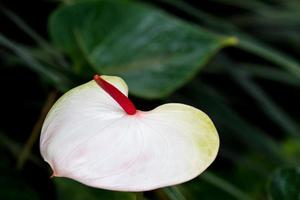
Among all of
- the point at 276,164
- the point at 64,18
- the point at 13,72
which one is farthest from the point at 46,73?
the point at 276,164

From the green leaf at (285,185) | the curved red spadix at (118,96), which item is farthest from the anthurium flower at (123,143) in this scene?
the green leaf at (285,185)

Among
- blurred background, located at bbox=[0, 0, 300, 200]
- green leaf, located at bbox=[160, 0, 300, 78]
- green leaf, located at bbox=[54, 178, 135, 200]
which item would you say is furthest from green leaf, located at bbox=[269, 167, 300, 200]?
green leaf, located at bbox=[160, 0, 300, 78]

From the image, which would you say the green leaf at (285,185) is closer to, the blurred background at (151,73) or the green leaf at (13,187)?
the blurred background at (151,73)

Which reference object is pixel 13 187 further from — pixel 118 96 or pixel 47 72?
pixel 118 96

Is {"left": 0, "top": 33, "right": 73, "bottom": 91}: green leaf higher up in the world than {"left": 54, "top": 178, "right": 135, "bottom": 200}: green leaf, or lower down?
higher up

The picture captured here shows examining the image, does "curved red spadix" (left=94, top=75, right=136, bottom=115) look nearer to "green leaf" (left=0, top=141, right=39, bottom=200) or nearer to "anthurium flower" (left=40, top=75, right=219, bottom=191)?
"anthurium flower" (left=40, top=75, right=219, bottom=191)

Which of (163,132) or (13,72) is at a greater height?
(163,132)

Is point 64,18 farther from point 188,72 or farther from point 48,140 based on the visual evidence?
point 48,140
